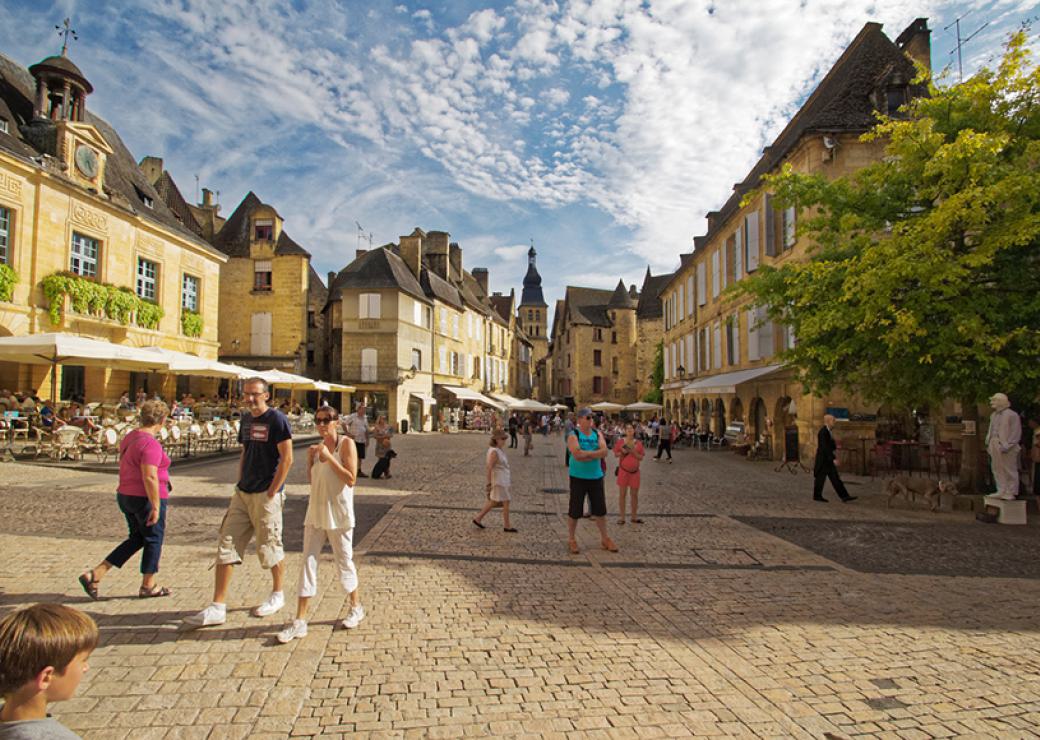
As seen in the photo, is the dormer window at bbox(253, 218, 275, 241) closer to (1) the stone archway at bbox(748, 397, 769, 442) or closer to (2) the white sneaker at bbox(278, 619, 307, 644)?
(1) the stone archway at bbox(748, 397, 769, 442)

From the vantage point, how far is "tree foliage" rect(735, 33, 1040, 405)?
8633 mm

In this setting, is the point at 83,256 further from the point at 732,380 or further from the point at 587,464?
the point at 732,380

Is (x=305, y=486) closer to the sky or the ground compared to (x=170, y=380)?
closer to the ground

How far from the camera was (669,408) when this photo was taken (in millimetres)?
35156

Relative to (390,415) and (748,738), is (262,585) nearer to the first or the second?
(748,738)

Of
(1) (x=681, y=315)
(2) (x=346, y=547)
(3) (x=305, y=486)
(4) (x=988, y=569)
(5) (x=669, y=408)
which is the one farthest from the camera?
(5) (x=669, y=408)

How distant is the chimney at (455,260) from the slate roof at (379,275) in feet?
31.6

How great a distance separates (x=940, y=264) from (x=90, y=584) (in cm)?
1033

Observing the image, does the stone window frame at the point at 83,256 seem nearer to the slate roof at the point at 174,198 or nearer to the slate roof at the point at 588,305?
the slate roof at the point at 174,198

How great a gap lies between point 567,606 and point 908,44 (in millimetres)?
20759

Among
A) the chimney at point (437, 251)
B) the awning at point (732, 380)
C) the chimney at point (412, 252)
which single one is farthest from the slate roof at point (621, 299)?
the awning at point (732, 380)

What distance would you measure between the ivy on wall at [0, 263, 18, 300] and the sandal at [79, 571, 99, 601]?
15.3 metres

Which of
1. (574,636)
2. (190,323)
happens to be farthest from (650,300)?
(574,636)

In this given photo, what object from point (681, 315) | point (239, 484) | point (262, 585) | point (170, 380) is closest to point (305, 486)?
point (262, 585)
